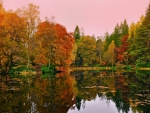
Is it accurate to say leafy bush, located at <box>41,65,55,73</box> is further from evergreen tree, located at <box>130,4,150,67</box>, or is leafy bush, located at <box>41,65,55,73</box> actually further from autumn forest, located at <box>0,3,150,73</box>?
evergreen tree, located at <box>130,4,150,67</box>

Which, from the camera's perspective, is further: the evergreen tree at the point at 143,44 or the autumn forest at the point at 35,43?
the evergreen tree at the point at 143,44

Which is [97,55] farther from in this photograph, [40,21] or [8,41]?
[8,41]

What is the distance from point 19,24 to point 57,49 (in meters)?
8.07

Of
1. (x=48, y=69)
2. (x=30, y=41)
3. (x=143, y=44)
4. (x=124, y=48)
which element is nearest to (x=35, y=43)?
(x=30, y=41)

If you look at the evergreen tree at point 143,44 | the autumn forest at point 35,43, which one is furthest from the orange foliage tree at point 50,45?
the evergreen tree at point 143,44

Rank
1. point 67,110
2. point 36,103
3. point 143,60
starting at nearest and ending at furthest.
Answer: point 67,110, point 36,103, point 143,60

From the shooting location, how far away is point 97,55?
8394 centimetres

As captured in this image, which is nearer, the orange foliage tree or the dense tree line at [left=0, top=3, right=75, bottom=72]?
the dense tree line at [left=0, top=3, right=75, bottom=72]

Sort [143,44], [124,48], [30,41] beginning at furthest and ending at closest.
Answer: [124,48], [143,44], [30,41]

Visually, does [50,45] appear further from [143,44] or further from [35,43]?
[143,44]

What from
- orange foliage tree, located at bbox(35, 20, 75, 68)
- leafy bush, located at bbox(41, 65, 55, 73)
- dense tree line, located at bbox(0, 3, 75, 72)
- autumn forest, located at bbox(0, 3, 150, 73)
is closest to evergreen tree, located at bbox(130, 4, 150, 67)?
autumn forest, located at bbox(0, 3, 150, 73)

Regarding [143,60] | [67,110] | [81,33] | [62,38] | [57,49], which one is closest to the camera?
[67,110]

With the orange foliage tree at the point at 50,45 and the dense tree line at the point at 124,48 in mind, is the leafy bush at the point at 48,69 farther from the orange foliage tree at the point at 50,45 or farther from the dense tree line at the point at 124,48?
the dense tree line at the point at 124,48

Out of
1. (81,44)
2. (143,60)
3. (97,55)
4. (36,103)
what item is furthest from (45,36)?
(97,55)
